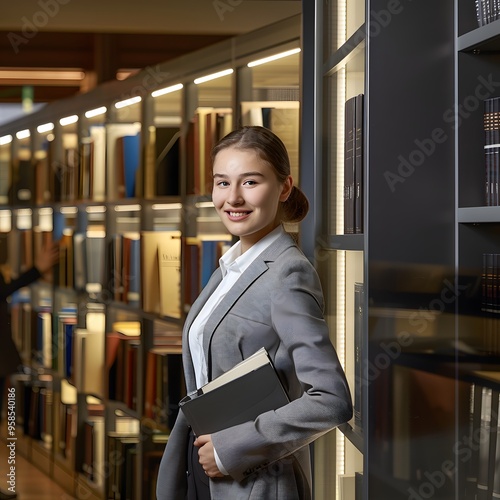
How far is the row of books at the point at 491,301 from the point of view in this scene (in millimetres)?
1641

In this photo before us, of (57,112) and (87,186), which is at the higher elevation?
(57,112)

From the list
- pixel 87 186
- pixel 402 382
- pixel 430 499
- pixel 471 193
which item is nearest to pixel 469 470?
pixel 430 499

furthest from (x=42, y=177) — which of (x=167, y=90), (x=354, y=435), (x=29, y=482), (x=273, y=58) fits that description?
(x=354, y=435)

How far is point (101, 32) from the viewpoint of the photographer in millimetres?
4652

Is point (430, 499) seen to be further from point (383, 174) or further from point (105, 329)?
point (105, 329)

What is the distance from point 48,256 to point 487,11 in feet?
10.6

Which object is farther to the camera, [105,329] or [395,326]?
[105,329]

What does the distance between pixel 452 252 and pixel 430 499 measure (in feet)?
1.64

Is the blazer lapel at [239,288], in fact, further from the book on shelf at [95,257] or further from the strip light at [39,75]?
the strip light at [39,75]

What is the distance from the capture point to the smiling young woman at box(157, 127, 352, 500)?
139 centimetres

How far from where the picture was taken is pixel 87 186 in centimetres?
425

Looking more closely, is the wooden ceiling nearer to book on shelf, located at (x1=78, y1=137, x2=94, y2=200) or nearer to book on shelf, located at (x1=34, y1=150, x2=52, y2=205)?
book on shelf, located at (x1=34, y1=150, x2=52, y2=205)

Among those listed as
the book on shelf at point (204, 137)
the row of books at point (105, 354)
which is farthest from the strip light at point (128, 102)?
the row of books at point (105, 354)

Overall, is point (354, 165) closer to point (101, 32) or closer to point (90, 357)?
point (90, 357)
